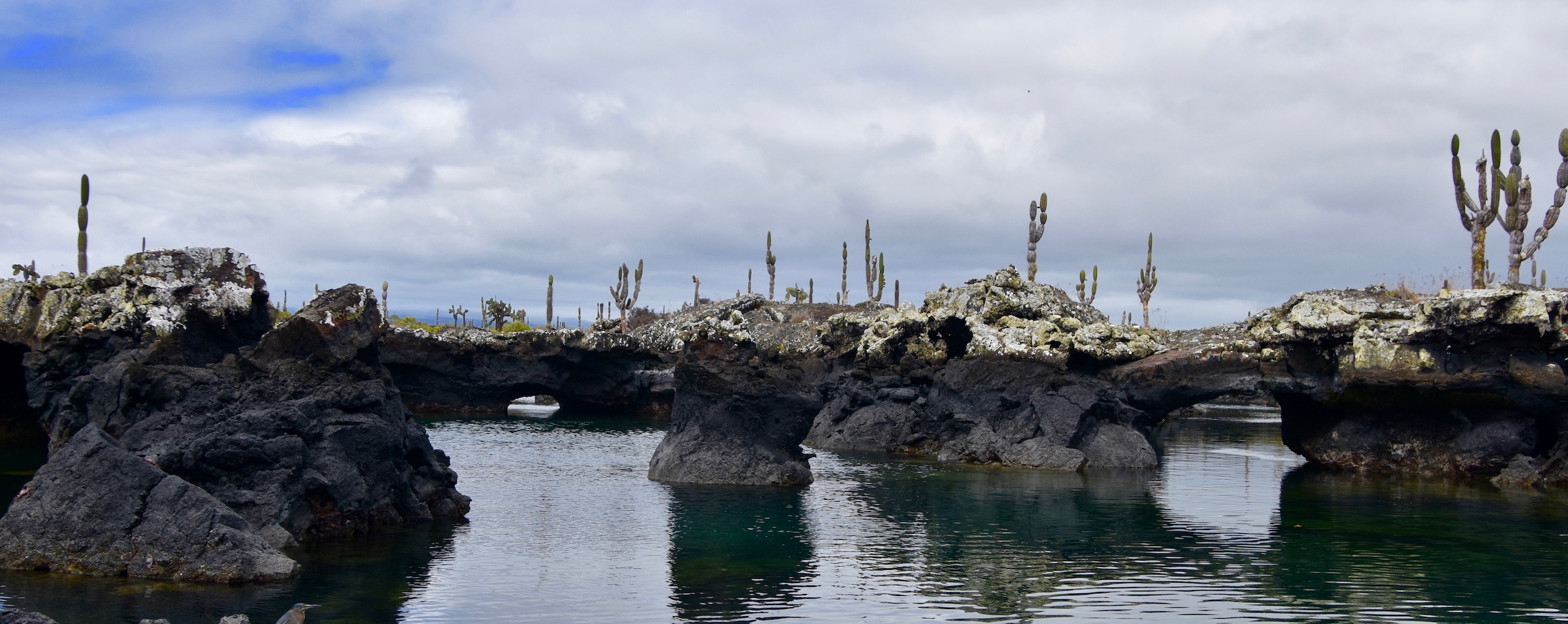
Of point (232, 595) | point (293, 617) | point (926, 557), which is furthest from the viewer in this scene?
point (926, 557)

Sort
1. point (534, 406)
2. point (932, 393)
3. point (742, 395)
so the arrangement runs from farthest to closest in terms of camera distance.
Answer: point (534, 406)
point (932, 393)
point (742, 395)

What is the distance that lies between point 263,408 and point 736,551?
958 centimetres

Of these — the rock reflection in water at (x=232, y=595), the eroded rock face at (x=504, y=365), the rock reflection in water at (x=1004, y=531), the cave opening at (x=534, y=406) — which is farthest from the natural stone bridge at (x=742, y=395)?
the cave opening at (x=534, y=406)

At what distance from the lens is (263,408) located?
23.5m

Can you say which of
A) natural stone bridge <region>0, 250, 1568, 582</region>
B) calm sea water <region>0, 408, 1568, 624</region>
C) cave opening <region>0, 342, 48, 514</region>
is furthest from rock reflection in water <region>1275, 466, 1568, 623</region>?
cave opening <region>0, 342, 48, 514</region>

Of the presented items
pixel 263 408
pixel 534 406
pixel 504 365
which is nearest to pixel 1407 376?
pixel 263 408

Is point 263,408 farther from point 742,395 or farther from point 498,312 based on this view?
point 498,312

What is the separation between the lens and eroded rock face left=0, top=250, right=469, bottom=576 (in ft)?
71.2

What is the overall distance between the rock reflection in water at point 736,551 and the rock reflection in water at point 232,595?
445 cm

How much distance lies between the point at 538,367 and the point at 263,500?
143ft

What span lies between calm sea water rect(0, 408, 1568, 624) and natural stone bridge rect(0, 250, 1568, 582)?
1.17m

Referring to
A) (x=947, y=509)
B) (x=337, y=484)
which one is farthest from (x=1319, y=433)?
(x=337, y=484)

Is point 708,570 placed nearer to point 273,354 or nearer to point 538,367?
point 273,354

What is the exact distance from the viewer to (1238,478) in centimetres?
3703
